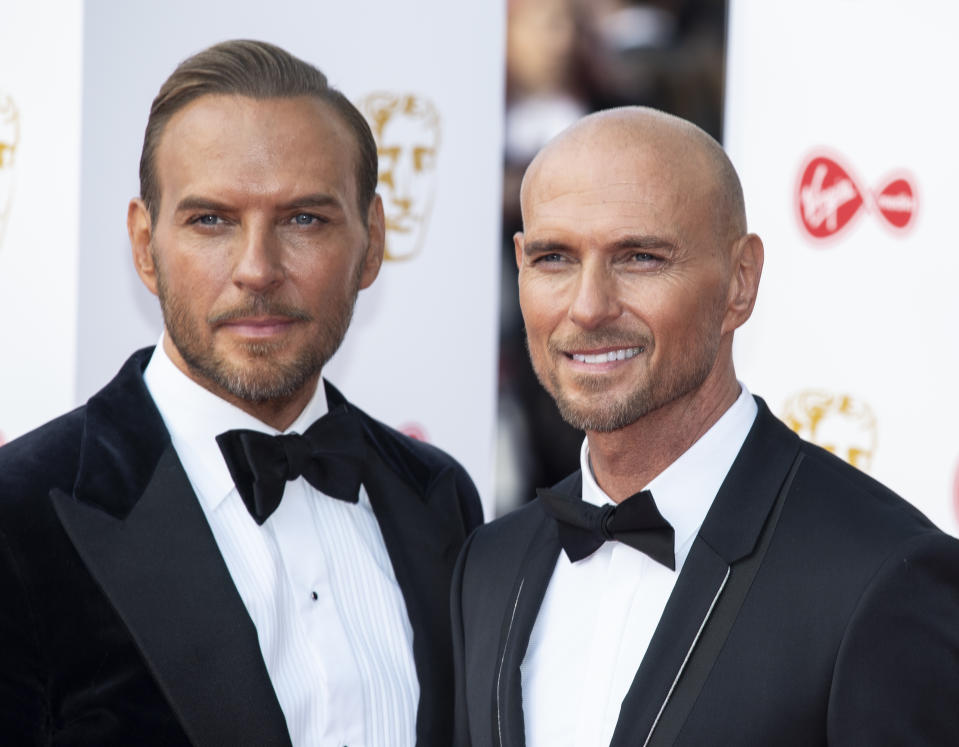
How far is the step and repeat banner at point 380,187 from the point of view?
3.28 metres

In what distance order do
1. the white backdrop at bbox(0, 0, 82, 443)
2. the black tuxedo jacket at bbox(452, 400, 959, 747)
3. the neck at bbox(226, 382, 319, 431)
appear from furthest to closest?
the white backdrop at bbox(0, 0, 82, 443) < the neck at bbox(226, 382, 319, 431) < the black tuxedo jacket at bbox(452, 400, 959, 747)

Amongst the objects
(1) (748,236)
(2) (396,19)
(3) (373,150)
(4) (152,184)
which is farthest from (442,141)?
(1) (748,236)

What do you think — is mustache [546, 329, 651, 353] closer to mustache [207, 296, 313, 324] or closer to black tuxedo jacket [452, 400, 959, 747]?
black tuxedo jacket [452, 400, 959, 747]

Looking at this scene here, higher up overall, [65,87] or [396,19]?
[396,19]

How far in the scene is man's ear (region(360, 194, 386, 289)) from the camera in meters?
3.04

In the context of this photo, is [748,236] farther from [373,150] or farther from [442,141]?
[442,141]

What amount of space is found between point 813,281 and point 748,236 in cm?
135

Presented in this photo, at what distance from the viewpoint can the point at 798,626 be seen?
225cm

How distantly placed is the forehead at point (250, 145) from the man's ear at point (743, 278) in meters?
0.87

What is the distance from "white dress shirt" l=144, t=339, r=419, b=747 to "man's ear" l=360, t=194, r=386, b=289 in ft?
1.18

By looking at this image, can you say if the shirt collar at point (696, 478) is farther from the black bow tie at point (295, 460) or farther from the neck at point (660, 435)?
the black bow tie at point (295, 460)

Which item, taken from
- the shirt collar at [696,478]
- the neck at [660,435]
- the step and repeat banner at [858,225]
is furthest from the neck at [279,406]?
the step and repeat banner at [858,225]

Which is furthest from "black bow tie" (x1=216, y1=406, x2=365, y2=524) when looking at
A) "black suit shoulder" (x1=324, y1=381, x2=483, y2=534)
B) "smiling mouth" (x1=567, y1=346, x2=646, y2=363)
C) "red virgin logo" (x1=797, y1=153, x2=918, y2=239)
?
"red virgin logo" (x1=797, y1=153, x2=918, y2=239)

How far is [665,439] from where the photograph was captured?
2584 millimetres
